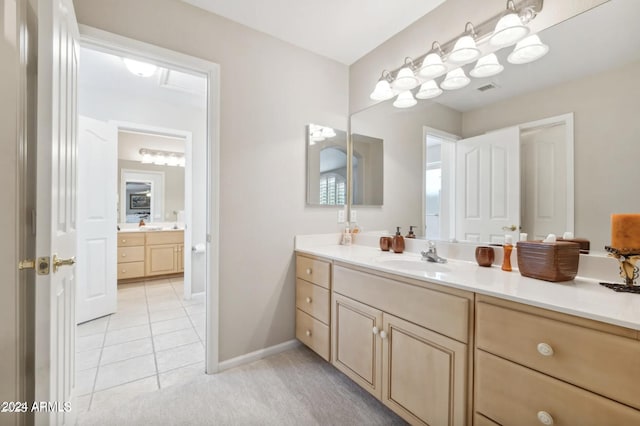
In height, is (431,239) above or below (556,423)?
above

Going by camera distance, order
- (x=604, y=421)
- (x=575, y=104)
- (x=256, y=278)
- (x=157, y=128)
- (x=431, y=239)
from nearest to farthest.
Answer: (x=604, y=421) → (x=575, y=104) → (x=431, y=239) → (x=256, y=278) → (x=157, y=128)

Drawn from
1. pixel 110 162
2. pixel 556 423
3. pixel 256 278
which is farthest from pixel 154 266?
pixel 556 423

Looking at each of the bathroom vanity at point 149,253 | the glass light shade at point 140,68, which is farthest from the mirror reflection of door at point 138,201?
the glass light shade at point 140,68

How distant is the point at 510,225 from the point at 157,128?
3774 mm

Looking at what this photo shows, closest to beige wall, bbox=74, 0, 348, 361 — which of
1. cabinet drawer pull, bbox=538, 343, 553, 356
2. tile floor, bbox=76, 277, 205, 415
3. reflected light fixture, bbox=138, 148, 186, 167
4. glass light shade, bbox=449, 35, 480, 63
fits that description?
tile floor, bbox=76, 277, 205, 415

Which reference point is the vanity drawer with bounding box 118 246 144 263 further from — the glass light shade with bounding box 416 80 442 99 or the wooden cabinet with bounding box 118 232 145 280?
the glass light shade with bounding box 416 80 442 99

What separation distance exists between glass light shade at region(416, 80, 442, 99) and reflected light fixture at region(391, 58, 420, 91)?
0.24ft

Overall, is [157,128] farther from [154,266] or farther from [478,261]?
[478,261]

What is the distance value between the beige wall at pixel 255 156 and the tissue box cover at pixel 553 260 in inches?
60.0

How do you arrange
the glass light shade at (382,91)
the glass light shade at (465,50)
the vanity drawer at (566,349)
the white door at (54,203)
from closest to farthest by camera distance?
1. the vanity drawer at (566,349)
2. the white door at (54,203)
3. the glass light shade at (465,50)
4. the glass light shade at (382,91)

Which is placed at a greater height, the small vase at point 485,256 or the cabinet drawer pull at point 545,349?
the small vase at point 485,256

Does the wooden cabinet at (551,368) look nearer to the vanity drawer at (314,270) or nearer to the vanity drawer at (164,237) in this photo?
the vanity drawer at (314,270)

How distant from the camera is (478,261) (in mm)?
1546

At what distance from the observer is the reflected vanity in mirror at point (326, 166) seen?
234 cm
